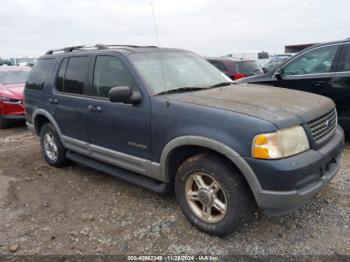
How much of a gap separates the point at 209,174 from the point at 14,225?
2260 mm

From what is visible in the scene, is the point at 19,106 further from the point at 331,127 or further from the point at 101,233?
the point at 331,127

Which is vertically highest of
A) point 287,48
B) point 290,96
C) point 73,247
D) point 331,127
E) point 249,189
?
point 287,48

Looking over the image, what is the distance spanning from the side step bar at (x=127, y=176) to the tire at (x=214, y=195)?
247 mm

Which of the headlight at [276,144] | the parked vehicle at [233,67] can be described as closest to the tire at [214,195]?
the headlight at [276,144]

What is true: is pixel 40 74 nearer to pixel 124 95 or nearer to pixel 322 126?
pixel 124 95

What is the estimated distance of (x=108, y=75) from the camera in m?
3.87

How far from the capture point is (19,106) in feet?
26.4

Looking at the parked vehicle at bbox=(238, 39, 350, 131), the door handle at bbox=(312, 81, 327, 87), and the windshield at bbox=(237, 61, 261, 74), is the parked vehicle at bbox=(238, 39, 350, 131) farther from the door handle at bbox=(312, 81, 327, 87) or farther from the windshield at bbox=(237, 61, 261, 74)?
the windshield at bbox=(237, 61, 261, 74)

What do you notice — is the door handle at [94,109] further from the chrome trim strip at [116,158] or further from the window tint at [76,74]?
the chrome trim strip at [116,158]

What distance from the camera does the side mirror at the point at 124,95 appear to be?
322 centimetres

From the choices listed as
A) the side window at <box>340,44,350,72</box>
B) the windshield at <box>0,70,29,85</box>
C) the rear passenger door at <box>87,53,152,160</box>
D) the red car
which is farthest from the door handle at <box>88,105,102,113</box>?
the windshield at <box>0,70,29,85</box>

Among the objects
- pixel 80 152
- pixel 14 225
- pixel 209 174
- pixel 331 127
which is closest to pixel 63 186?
pixel 80 152

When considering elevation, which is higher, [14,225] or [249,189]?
[249,189]

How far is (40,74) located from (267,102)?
3764 millimetres
